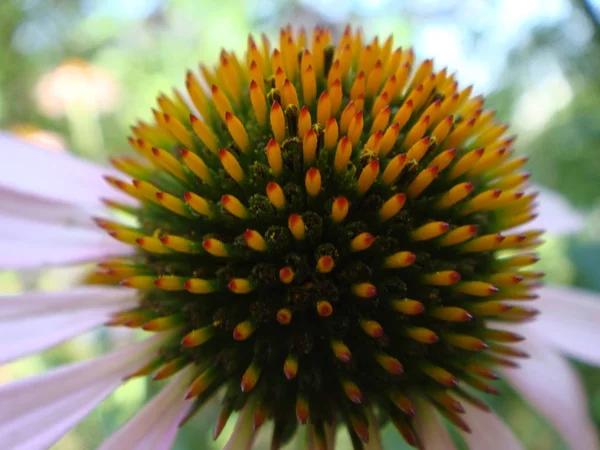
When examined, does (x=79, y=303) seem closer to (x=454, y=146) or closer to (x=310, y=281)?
(x=310, y=281)

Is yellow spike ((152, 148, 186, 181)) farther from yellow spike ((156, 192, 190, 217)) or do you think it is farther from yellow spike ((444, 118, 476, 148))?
yellow spike ((444, 118, 476, 148))

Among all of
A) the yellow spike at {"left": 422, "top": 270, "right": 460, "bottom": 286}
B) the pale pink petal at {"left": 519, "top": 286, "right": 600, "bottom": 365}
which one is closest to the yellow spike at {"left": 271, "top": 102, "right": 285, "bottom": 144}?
the yellow spike at {"left": 422, "top": 270, "right": 460, "bottom": 286}

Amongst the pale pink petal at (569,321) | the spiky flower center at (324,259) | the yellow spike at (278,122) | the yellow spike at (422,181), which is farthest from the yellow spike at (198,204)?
the pale pink petal at (569,321)

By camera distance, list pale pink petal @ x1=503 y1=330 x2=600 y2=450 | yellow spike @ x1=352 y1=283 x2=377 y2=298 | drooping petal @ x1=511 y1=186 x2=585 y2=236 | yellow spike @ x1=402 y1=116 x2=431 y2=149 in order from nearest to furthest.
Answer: yellow spike @ x1=352 y1=283 x2=377 y2=298 < yellow spike @ x1=402 y1=116 x2=431 y2=149 < pale pink petal @ x1=503 y1=330 x2=600 y2=450 < drooping petal @ x1=511 y1=186 x2=585 y2=236

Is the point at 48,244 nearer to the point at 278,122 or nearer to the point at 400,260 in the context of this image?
the point at 278,122

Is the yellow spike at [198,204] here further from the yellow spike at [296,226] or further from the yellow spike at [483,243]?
the yellow spike at [483,243]

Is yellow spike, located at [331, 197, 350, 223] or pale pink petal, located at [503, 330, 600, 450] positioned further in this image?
pale pink petal, located at [503, 330, 600, 450]
